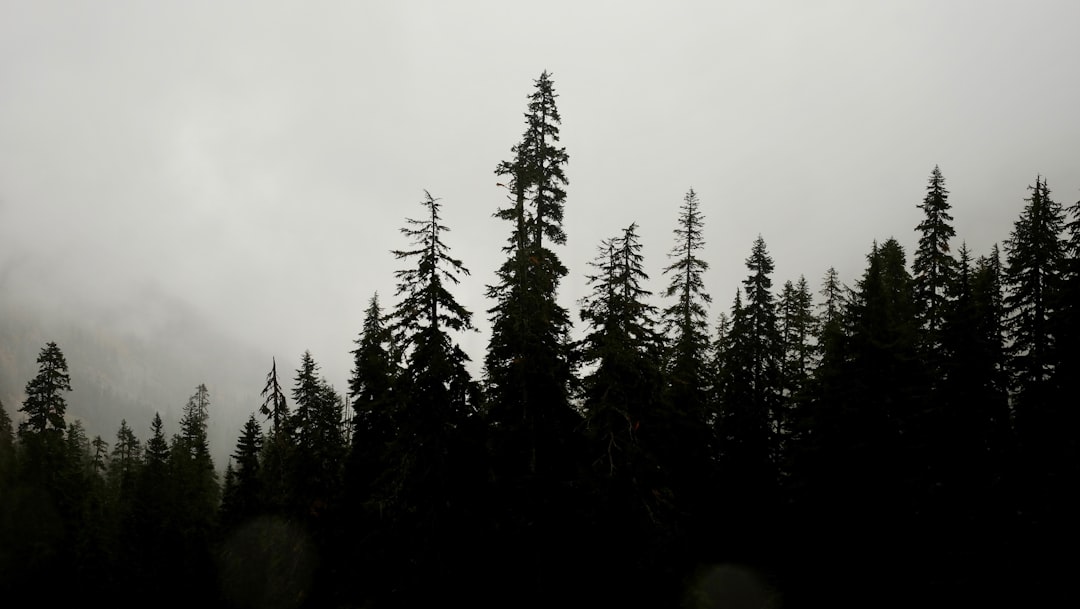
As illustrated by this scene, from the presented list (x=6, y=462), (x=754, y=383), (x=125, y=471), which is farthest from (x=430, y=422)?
(x=125, y=471)

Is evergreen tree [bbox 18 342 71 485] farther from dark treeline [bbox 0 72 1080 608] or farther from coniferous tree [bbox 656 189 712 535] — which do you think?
coniferous tree [bbox 656 189 712 535]

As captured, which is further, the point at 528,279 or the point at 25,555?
the point at 25,555

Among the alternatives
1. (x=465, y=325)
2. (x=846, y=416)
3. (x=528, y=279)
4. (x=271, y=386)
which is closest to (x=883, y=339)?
(x=846, y=416)

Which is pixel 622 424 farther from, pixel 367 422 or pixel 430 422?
pixel 367 422

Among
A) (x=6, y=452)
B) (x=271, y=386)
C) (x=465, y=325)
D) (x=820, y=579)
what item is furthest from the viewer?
(x=6, y=452)

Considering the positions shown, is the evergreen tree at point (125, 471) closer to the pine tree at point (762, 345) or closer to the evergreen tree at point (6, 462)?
the evergreen tree at point (6, 462)

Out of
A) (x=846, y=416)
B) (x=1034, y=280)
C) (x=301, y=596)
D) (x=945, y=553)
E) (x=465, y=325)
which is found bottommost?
(x=301, y=596)

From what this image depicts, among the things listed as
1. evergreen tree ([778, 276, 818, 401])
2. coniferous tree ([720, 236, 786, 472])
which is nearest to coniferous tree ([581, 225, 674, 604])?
coniferous tree ([720, 236, 786, 472])

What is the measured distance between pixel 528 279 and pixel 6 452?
151ft

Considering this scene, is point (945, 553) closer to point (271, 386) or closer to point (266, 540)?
point (271, 386)

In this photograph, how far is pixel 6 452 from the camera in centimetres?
4222

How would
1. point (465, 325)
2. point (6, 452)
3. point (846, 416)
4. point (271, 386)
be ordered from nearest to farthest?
point (465, 325)
point (846, 416)
point (271, 386)
point (6, 452)

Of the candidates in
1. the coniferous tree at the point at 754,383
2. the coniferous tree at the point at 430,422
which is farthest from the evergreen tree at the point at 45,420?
the coniferous tree at the point at 754,383

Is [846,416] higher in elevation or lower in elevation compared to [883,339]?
lower
